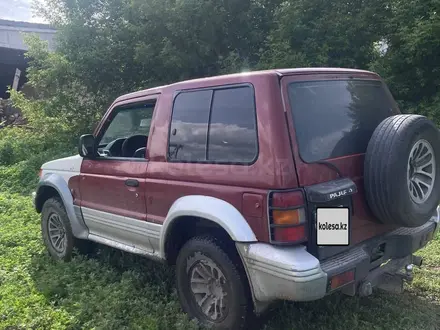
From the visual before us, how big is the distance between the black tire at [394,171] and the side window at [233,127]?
78 centimetres

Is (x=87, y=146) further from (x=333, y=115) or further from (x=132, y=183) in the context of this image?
(x=333, y=115)

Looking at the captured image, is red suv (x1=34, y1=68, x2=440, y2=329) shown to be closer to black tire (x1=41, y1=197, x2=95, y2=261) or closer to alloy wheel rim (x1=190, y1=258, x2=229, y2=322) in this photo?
alloy wheel rim (x1=190, y1=258, x2=229, y2=322)

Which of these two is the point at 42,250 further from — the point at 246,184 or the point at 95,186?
the point at 246,184

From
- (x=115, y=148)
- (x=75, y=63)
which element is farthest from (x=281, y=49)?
(x=115, y=148)

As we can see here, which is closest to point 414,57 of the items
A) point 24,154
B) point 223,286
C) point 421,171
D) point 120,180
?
point 421,171

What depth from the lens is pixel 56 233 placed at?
479 centimetres

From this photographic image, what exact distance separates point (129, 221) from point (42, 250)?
1.85 metres

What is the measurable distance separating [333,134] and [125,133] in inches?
81.1

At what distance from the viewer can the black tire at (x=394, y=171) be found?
270 cm

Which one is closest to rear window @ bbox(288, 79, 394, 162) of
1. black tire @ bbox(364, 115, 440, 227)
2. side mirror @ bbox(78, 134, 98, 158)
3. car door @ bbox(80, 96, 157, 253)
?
black tire @ bbox(364, 115, 440, 227)

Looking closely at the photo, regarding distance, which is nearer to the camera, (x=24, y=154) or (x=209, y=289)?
(x=209, y=289)

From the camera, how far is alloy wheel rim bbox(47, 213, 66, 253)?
4645 millimetres

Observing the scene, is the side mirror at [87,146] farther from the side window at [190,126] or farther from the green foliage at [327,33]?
the green foliage at [327,33]

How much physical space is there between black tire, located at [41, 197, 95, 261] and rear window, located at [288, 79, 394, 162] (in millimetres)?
2824
